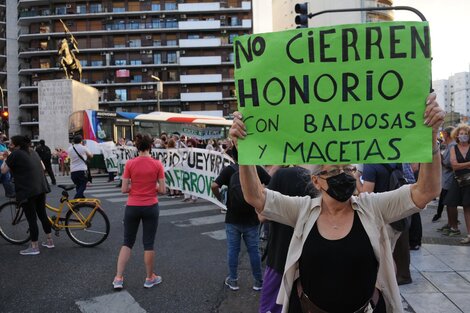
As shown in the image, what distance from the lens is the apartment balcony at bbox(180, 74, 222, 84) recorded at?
209ft

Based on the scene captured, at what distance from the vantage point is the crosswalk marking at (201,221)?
9102mm

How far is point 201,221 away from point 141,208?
4.34 metres

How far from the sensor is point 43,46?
64.3 m

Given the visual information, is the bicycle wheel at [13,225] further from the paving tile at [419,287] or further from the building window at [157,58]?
the building window at [157,58]

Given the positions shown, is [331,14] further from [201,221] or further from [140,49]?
[201,221]

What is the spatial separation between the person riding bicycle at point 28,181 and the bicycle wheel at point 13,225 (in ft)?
2.25

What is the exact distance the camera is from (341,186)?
2.35 m

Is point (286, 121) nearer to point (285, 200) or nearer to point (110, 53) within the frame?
point (285, 200)

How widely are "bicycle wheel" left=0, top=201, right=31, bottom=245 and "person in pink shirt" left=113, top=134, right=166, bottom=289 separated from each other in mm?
3068

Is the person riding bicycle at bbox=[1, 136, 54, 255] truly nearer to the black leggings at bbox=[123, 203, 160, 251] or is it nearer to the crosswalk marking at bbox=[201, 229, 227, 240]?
the black leggings at bbox=[123, 203, 160, 251]

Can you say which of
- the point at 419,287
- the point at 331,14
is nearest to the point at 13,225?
the point at 419,287

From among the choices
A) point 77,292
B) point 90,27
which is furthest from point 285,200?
point 90,27

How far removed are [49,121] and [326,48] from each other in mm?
32542

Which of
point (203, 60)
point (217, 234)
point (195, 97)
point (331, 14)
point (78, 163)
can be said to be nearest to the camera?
point (217, 234)
